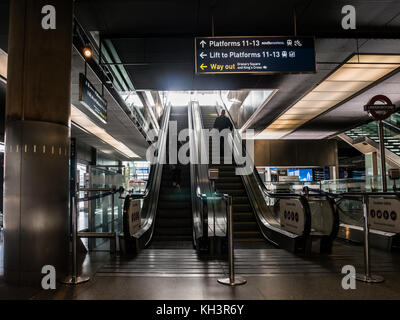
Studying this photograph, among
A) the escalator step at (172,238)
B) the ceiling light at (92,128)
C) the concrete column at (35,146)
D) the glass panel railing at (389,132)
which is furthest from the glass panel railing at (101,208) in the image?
the glass panel railing at (389,132)

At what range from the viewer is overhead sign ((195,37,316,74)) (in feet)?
19.6

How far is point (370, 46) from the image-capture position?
7160 millimetres

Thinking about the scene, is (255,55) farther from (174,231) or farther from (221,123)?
(221,123)

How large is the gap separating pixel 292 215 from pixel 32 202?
447 centimetres

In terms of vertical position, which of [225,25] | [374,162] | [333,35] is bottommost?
[374,162]

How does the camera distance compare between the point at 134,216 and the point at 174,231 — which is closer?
the point at 134,216

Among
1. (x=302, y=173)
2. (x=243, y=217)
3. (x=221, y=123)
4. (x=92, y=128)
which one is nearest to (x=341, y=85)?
(x=221, y=123)

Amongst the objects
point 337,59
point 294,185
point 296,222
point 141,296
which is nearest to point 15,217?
point 141,296

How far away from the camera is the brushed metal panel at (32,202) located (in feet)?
12.7

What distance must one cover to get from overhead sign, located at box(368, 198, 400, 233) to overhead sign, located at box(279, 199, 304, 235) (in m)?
1.50

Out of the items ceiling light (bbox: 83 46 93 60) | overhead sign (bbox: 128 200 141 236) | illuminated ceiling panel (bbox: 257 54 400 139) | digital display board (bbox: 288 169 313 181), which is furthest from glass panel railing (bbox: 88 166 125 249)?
digital display board (bbox: 288 169 313 181)

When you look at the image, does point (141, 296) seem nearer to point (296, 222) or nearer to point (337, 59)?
point (296, 222)

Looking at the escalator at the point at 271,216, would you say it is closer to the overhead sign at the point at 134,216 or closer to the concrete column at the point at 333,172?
the overhead sign at the point at 134,216

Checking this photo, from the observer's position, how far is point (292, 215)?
20.4ft
